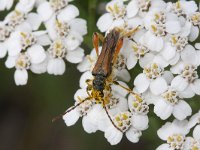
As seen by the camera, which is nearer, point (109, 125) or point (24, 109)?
point (109, 125)

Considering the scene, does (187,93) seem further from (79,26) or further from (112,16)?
(79,26)

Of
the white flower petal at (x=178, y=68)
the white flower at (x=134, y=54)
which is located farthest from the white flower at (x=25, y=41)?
the white flower petal at (x=178, y=68)

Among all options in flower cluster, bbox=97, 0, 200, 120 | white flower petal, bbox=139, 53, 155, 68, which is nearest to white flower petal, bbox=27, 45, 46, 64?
flower cluster, bbox=97, 0, 200, 120

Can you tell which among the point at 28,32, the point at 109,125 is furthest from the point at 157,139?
the point at 28,32

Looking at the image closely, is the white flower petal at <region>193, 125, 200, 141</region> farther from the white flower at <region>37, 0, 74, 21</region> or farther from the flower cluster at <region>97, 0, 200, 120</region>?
the white flower at <region>37, 0, 74, 21</region>

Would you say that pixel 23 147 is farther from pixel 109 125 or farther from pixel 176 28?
pixel 176 28

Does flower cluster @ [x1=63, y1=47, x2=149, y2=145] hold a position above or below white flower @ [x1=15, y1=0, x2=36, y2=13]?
below

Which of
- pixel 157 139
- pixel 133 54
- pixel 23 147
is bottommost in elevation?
pixel 23 147

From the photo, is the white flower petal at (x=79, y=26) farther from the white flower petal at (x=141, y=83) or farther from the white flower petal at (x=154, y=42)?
the white flower petal at (x=141, y=83)
